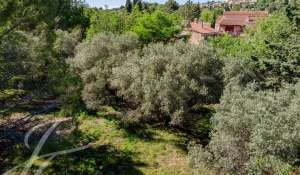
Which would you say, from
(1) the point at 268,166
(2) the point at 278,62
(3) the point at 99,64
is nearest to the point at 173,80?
(2) the point at 278,62

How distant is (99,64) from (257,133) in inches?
776

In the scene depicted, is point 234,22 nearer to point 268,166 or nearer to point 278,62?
point 278,62

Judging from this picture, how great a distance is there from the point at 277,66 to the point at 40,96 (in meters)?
23.3

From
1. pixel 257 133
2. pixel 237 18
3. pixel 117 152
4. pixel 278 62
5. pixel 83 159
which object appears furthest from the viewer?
pixel 237 18

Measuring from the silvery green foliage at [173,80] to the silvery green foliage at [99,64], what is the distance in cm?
340

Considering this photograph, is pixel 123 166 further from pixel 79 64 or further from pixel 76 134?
pixel 79 64

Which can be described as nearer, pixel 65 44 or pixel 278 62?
pixel 278 62

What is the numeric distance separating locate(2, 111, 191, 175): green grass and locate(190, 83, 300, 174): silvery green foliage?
588 centimetres

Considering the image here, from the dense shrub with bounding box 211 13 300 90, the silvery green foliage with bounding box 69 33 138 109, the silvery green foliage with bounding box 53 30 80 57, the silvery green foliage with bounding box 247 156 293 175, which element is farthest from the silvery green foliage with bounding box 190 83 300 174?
the silvery green foliage with bounding box 53 30 80 57

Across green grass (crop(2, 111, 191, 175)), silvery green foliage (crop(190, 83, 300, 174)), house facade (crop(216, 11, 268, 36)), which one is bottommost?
green grass (crop(2, 111, 191, 175))

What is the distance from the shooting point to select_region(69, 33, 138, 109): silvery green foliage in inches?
1207

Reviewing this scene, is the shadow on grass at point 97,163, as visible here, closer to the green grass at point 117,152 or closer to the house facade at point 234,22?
the green grass at point 117,152

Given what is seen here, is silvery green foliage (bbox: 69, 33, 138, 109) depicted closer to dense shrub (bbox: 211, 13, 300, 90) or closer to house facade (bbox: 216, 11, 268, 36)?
dense shrub (bbox: 211, 13, 300, 90)

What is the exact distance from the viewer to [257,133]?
1412 centimetres
